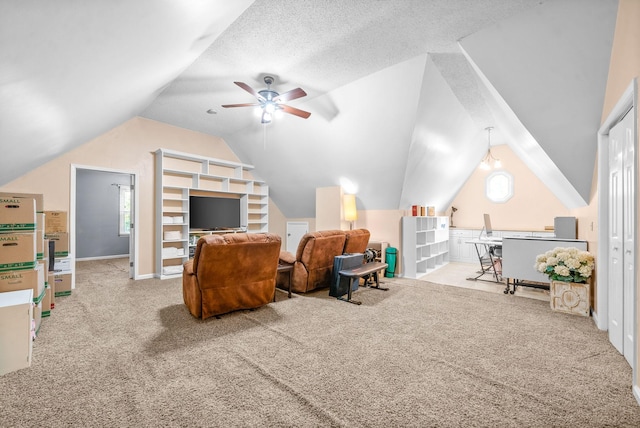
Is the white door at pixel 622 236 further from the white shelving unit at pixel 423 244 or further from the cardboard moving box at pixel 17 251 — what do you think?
the cardboard moving box at pixel 17 251

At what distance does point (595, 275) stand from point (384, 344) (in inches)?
110

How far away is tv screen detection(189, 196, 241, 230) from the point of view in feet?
20.4

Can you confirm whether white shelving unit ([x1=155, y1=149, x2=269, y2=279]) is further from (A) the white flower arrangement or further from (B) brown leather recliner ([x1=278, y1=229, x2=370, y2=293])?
(A) the white flower arrangement

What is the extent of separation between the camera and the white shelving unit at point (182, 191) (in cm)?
562

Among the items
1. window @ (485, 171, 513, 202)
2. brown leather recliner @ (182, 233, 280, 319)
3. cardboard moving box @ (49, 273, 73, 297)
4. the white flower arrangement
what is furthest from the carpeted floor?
window @ (485, 171, 513, 202)

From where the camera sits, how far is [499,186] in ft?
24.3

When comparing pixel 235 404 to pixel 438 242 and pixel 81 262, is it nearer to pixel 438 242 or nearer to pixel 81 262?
pixel 438 242

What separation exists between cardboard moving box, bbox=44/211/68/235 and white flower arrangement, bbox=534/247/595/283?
6.98m

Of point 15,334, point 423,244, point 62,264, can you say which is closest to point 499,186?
point 423,244

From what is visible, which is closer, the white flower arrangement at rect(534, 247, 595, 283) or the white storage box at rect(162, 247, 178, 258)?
the white flower arrangement at rect(534, 247, 595, 283)

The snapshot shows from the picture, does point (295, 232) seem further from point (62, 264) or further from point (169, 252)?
point (62, 264)

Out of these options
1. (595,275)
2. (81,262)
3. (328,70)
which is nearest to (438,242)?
(595,275)

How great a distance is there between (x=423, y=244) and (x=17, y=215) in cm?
617

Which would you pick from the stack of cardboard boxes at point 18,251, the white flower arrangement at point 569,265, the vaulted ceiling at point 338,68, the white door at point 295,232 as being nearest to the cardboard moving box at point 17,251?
the stack of cardboard boxes at point 18,251
